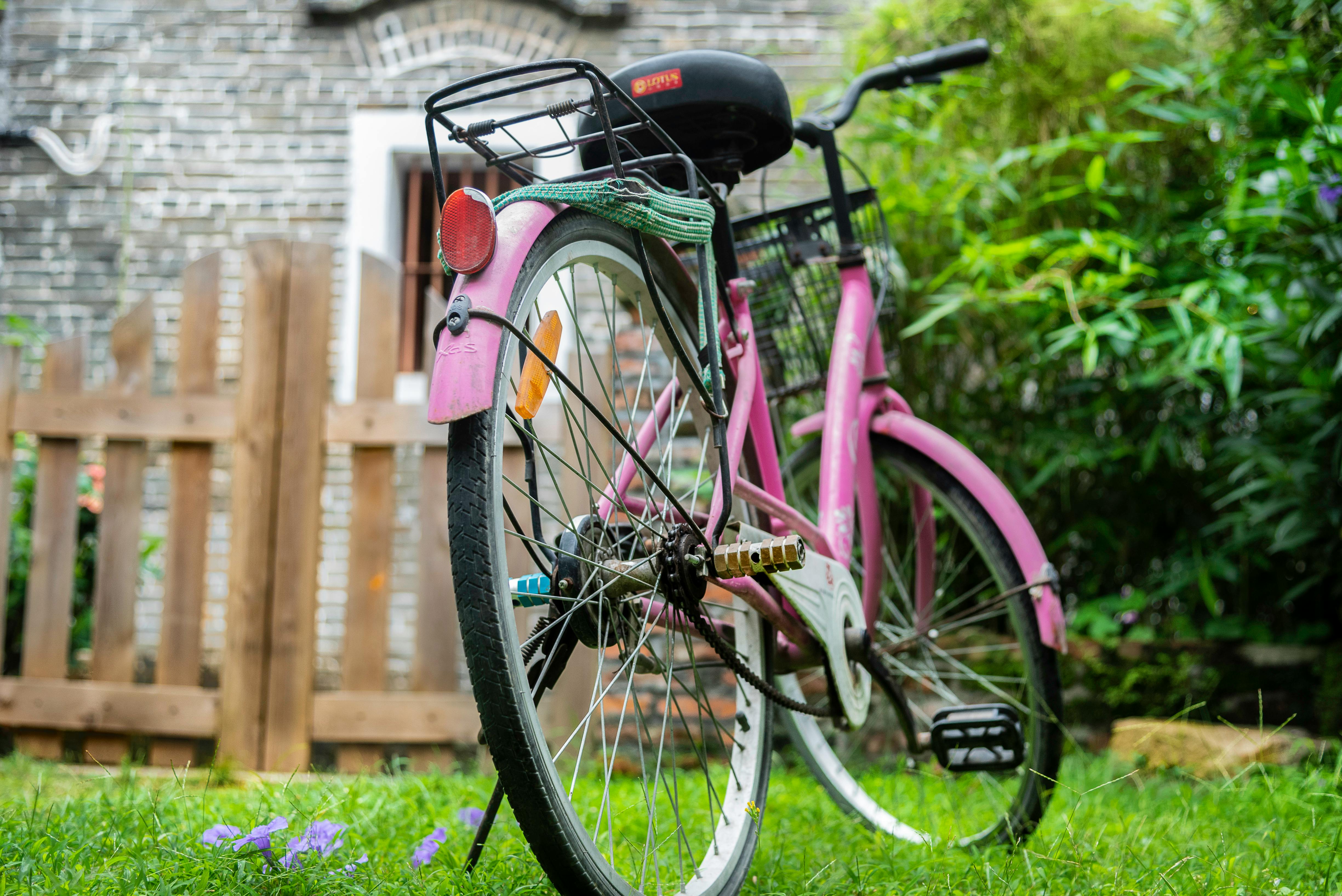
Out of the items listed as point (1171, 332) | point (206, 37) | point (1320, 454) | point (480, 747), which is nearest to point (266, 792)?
point (480, 747)

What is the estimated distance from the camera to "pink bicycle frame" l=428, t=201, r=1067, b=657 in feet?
4.33

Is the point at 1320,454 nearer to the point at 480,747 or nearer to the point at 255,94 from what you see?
the point at 480,747

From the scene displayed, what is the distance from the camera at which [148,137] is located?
4.81m

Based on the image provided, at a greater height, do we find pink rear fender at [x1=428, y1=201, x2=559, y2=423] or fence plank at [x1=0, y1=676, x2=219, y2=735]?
pink rear fender at [x1=428, y1=201, x2=559, y2=423]

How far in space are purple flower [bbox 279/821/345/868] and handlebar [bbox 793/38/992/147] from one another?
1.40m

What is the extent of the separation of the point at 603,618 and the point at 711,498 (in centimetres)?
66

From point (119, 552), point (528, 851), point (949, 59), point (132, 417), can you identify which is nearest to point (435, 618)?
point (119, 552)

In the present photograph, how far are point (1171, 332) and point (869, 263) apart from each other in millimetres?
1135

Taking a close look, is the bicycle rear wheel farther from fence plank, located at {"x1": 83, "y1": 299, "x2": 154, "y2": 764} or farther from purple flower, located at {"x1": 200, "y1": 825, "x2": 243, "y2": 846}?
fence plank, located at {"x1": 83, "y1": 299, "x2": 154, "y2": 764}

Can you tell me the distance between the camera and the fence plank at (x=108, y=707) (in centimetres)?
267

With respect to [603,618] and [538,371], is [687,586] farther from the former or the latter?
[538,371]

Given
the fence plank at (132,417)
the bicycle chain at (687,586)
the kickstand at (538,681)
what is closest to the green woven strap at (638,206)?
the bicycle chain at (687,586)

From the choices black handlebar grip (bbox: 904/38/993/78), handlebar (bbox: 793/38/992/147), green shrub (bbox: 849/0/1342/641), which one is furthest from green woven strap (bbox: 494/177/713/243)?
green shrub (bbox: 849/0/1342/641)

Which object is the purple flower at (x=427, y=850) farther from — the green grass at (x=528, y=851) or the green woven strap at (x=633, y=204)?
the green woven strap at (x=633, y=204)
